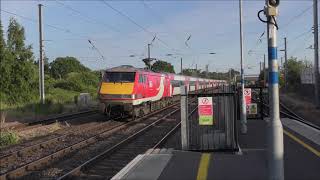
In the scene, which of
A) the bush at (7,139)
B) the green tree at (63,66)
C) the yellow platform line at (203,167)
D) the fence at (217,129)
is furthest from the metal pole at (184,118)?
the green tree at (63,66)

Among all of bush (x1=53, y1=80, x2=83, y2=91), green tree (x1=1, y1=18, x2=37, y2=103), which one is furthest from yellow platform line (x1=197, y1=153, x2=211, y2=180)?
bush (x1=53, y1=80, x2=83, y2=91)

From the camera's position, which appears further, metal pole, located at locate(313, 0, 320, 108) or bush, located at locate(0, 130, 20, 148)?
metal pole, located at locate(313, 0, 320, 108)

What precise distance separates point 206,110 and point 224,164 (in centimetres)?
280

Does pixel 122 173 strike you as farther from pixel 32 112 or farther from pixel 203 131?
pixel 32 112

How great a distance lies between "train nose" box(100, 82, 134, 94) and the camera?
26.5 meters

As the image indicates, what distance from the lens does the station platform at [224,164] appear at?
974 cm

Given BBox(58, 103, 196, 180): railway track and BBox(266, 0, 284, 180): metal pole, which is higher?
BBox(266, 0, 284, 180): metal pole

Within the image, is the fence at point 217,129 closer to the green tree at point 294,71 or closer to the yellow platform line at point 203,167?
the yellow platform line at point 203,167

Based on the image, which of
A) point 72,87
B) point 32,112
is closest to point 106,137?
point 32,112

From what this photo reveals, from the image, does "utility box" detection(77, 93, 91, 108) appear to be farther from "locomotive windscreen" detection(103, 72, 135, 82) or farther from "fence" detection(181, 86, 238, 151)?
"fence" detection(181, 86, 238, 151)

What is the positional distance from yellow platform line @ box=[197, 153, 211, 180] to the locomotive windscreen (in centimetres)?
Result: 1494

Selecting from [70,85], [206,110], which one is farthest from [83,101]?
[206,110]

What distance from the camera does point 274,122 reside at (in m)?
7.51

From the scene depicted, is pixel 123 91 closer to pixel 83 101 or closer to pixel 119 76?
pixel 119 76
